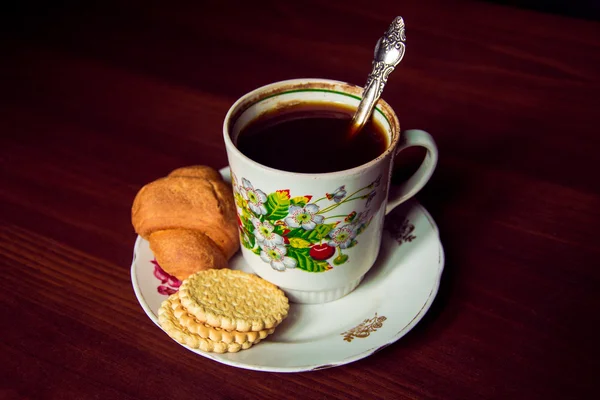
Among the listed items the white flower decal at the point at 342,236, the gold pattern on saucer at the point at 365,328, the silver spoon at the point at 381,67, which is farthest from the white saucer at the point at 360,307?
the silver spoon at the point at 381,67

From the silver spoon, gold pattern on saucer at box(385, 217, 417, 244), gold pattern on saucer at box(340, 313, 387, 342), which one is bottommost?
gold pattern on saucer at box(340, 313, 387, 342)

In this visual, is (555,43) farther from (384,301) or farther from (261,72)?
(384,301)

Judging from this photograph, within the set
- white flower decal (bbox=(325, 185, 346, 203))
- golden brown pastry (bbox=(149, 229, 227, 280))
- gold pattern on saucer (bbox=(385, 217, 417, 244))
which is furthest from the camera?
gold pattern on saucer (bbox=(385, 217, 417, 244))

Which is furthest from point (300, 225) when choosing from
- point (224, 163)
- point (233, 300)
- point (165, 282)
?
point (224, 163)

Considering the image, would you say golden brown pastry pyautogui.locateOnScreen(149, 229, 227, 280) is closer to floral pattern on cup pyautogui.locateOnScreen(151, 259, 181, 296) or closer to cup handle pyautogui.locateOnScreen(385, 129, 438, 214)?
floral pattern on cup pyautogui.locateOnScreen(151, 259, 181, 296)

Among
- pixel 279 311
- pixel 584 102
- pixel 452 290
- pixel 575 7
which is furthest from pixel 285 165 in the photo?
pixel 575 7

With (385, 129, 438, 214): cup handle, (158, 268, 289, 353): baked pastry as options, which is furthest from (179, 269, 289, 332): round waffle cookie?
(385, 129, 438, 214): cup handle

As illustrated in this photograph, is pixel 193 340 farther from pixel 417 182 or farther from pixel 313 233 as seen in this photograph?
pixel 417 182

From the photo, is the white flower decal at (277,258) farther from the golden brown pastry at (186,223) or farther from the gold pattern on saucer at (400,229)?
the gold pattern on saucer at (400,229)
